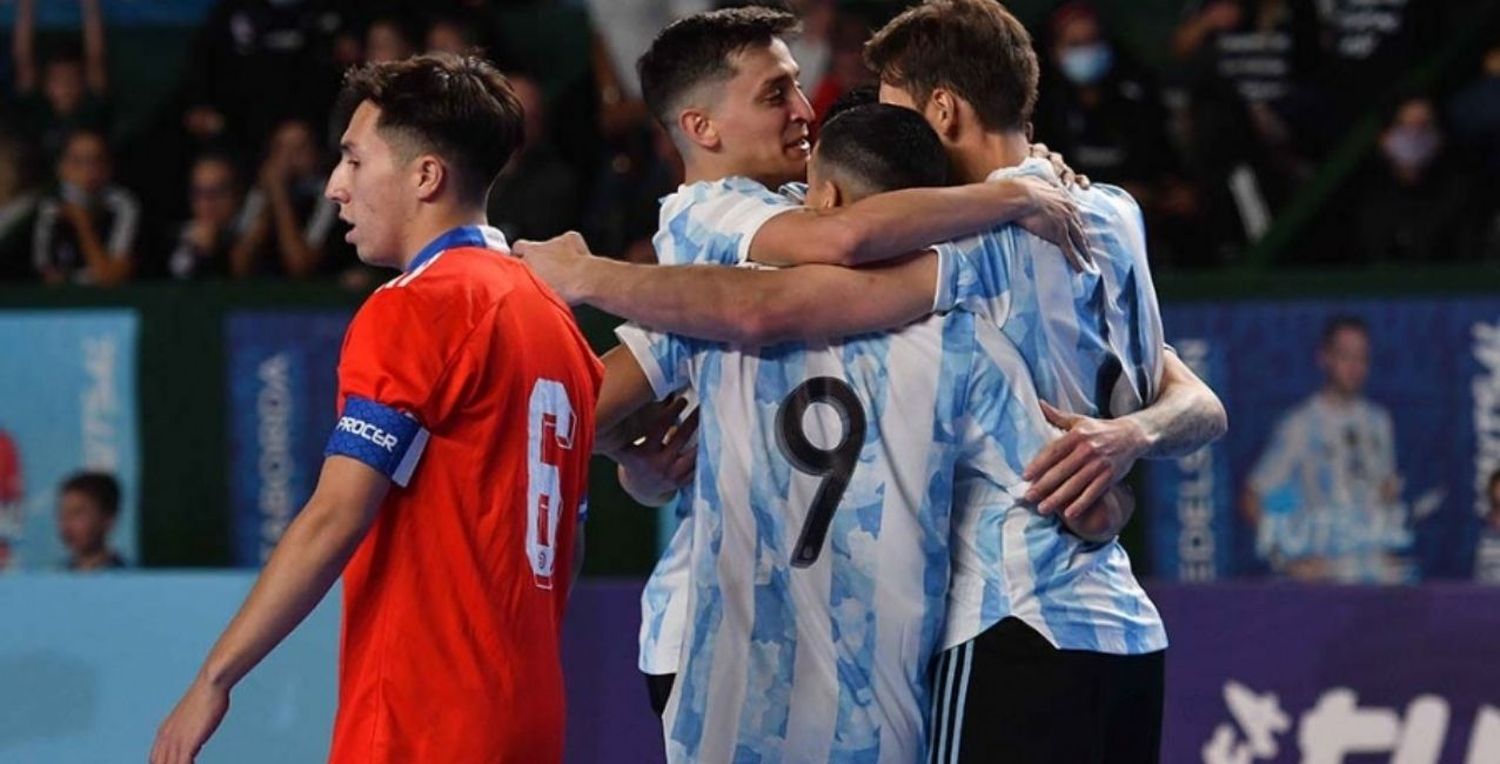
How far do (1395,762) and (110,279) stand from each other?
611 centimetres

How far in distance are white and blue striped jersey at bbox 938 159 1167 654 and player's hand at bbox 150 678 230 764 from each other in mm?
1167

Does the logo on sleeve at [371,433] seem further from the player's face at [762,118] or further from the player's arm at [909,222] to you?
the player's face at [762,118]

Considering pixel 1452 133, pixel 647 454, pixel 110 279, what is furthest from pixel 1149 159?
pixel 647 454

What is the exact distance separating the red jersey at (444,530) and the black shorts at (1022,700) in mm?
667

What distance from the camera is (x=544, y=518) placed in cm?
409

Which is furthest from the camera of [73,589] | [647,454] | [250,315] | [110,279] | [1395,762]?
[110,279]

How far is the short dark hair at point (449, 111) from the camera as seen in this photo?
414cm

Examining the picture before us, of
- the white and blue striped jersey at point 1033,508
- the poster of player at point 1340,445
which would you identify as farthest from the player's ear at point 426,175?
the poster of player at point 1340,445

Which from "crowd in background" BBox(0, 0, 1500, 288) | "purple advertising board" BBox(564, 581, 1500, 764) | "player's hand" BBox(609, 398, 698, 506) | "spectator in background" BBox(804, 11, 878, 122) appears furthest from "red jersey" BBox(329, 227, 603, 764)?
"spectator in background" BBox(804, 11, 878, 122)

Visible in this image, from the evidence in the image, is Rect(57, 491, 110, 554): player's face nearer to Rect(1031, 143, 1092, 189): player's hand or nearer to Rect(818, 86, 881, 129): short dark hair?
Rect(818, 86, 881, 129): short dark hair

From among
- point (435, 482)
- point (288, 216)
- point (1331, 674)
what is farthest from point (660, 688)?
point (288, 216)

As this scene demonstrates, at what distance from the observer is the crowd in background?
9633 mm

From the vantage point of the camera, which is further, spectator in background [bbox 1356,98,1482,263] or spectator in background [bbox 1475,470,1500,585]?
spectator in background [bbox 1356,98,1482,263]

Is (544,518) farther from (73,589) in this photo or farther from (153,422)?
(153,422)
